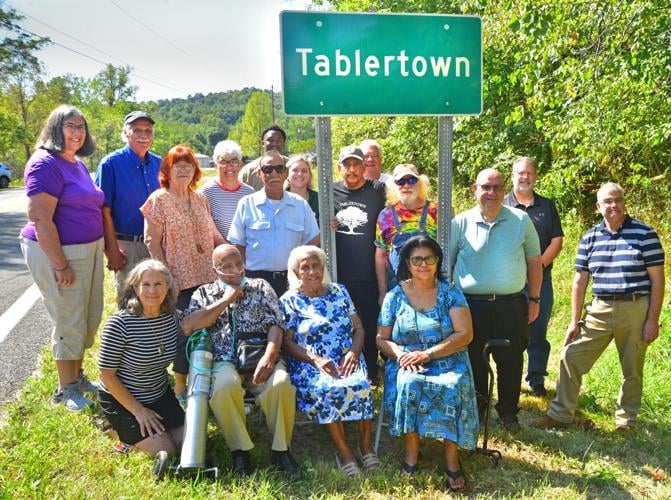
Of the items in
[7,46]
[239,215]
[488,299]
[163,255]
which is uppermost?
[7,46]

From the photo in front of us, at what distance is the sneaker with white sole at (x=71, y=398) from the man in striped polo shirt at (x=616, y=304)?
3.32 metres

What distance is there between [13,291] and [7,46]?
2282 cm

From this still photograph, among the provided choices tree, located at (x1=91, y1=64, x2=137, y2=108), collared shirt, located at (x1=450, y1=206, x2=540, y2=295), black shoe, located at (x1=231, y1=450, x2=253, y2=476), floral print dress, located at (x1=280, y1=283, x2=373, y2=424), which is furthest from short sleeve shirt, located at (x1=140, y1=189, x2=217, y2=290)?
tree, located at (x1=91, y1=64, x2=137, y2=108)

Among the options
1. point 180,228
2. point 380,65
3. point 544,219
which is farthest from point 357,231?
point 544,219

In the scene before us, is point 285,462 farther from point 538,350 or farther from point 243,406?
point 538,350

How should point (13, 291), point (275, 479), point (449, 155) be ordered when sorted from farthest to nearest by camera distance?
1. point (13, 291)
2. point (449, 155)
3. point (275, 479)

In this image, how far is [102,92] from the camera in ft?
182

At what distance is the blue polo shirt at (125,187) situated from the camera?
14.2 feet

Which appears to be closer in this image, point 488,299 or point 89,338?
point 488,299

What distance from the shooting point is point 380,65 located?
3268 mm

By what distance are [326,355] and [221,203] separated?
1.75 m

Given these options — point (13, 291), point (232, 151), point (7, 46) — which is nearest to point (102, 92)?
point (7, 46)

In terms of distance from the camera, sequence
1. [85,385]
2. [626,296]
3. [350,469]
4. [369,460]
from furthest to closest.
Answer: [85,385], [626,296], [369,460], [350,469]

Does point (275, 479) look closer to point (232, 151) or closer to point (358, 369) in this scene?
point (358, 369)
